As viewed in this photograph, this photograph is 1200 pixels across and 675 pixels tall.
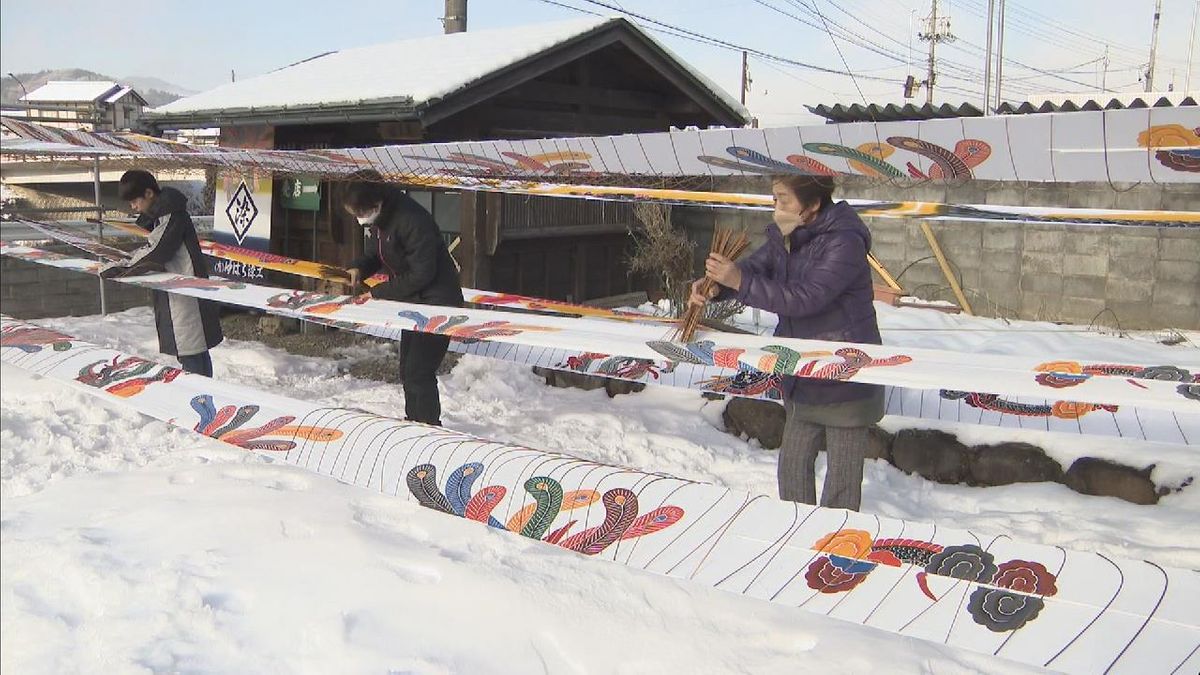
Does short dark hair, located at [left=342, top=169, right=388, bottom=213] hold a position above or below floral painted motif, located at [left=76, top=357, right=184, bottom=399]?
above

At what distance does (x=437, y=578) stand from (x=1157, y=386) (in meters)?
2.38

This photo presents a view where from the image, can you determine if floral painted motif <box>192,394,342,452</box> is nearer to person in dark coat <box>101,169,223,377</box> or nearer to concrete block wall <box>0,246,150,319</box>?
person in dark coat <box>101,169,223,377</box>

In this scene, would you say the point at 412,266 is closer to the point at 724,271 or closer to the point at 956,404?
the point at 724,271

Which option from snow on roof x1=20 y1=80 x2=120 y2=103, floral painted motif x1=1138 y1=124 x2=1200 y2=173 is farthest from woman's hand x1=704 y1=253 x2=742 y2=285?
snow on roof x1=20 y1=80 x2=120 y2=103

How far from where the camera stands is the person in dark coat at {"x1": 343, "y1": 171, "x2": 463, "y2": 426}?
396 centimetres

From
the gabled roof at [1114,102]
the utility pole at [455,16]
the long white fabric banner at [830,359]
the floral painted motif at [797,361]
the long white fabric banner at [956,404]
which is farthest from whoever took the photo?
the utility pole at [455,16]

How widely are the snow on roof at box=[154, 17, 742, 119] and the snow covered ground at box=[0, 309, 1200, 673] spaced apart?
3.21 meters

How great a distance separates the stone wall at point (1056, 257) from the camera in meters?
6.80

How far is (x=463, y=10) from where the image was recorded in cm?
1316

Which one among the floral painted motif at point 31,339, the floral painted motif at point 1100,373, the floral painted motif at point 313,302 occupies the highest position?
the floral painted motif at point 313,302

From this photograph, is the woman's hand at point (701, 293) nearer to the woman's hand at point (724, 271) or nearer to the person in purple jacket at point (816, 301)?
the person in purple jacket at point (816, 301)

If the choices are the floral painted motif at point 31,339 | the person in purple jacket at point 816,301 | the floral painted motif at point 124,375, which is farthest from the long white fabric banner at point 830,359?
the floral painted motif at point 31,339

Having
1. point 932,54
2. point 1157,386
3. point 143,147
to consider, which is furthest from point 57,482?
point 932,54

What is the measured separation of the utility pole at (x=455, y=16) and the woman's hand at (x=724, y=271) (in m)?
11.8
